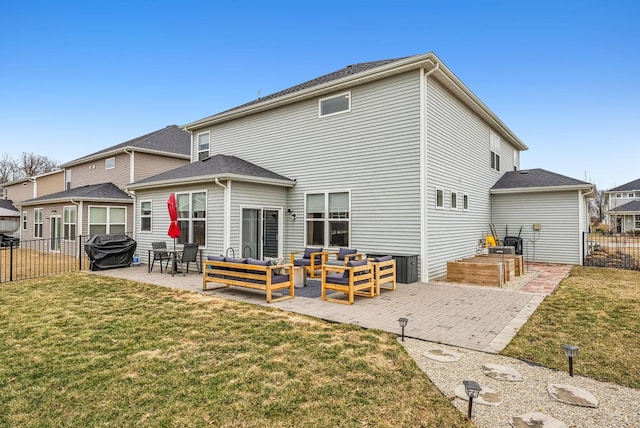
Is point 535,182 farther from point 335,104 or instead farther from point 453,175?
point 335,104

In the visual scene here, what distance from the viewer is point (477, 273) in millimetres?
9031

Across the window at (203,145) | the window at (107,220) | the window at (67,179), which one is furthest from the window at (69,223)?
the window at (203,145)

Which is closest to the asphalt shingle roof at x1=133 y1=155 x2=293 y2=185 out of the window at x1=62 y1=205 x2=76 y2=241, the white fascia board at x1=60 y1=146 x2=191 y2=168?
the white fascia board at x1=60 y1=146 x2=191 y2=168

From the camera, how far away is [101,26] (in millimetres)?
15289

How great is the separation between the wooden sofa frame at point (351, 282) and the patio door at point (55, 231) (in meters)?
17.0

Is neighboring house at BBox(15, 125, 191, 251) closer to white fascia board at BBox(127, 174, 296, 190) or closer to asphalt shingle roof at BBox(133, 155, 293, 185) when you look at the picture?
white fascia board at BBox(127, 174, 296, 190)

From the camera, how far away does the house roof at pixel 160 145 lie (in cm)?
1861

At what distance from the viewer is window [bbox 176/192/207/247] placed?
436 inches

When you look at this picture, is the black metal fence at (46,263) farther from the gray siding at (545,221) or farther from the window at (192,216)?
the gray siding at (545,221)

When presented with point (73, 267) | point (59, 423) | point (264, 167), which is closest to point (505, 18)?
point (264, 167)

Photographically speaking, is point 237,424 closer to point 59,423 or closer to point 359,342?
point 59,423

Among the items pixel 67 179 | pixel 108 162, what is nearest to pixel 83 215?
pixel 108 162

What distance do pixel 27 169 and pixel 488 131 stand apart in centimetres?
5628

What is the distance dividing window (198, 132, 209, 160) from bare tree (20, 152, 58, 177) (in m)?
43.2
